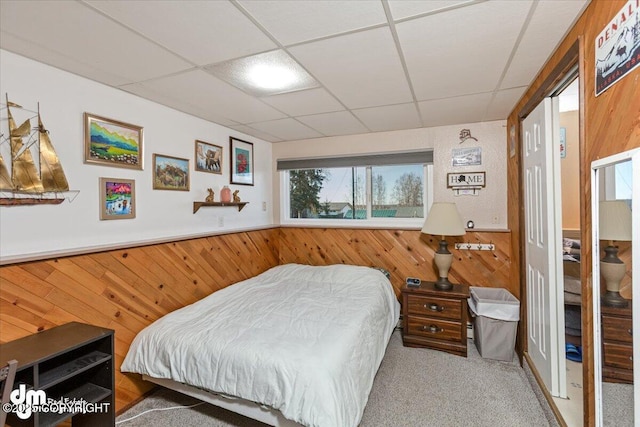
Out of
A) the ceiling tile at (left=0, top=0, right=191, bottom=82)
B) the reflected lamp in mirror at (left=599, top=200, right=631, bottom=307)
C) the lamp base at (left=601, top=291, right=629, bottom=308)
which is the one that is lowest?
the lamp base at (left=601, top=291, right=629, bottom=308)

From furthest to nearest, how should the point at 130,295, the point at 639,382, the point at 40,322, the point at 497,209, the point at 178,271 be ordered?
the point at 497,209 → the point at 178,271 → the point at 130,295 → the point at 40,322 → the point at 639,382

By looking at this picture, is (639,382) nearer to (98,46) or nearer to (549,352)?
(549,352)

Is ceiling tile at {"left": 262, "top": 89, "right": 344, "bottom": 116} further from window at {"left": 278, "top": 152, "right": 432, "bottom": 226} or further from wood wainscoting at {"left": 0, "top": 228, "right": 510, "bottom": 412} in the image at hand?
wood wainscoting at {"left": 0, "top": 228, "right": 510, "bottom": 412}

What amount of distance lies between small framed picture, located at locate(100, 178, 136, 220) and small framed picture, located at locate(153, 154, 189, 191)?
0.22 metres

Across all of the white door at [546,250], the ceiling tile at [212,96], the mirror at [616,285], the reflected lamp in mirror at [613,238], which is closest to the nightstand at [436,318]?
the white door at [546,250]

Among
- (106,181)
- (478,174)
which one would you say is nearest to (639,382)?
(478,174)

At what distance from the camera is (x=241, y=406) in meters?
1.72

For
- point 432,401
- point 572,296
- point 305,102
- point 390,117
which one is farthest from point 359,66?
point 432,401

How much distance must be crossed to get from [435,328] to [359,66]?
2.44 m

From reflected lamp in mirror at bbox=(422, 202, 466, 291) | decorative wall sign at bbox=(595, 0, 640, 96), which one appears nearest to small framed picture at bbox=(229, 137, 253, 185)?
reflected lamp in mirror at bbox=(422, 202, 466, 291)

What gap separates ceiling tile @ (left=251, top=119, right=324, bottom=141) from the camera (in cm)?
309

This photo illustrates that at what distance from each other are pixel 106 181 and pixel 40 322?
0.94 meters

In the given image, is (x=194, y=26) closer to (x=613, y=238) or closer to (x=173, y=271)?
(x=173, y=271)

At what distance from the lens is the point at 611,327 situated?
1.22 meters
